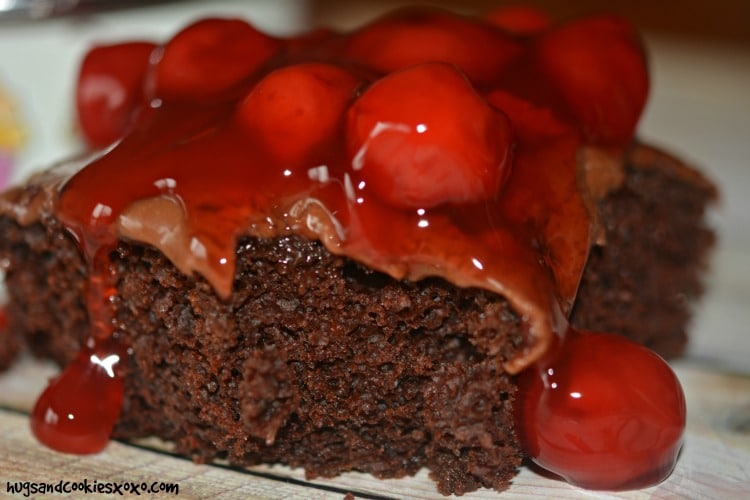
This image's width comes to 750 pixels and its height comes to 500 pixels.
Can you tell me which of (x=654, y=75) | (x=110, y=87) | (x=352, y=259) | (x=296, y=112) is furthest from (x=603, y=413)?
(x=654, y=75)

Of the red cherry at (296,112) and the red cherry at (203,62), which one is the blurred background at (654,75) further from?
the red cherry at (296,112)

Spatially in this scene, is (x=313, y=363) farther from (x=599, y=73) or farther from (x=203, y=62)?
(x=599, y=73)

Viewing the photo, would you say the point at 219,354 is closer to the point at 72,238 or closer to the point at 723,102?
the point at 72,238

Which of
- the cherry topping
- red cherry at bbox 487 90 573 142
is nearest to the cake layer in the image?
the cherry topping

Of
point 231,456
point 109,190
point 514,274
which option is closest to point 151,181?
point 109,190

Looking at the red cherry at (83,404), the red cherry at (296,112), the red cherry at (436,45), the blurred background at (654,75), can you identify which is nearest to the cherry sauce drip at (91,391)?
the red cherry at (83,404)
